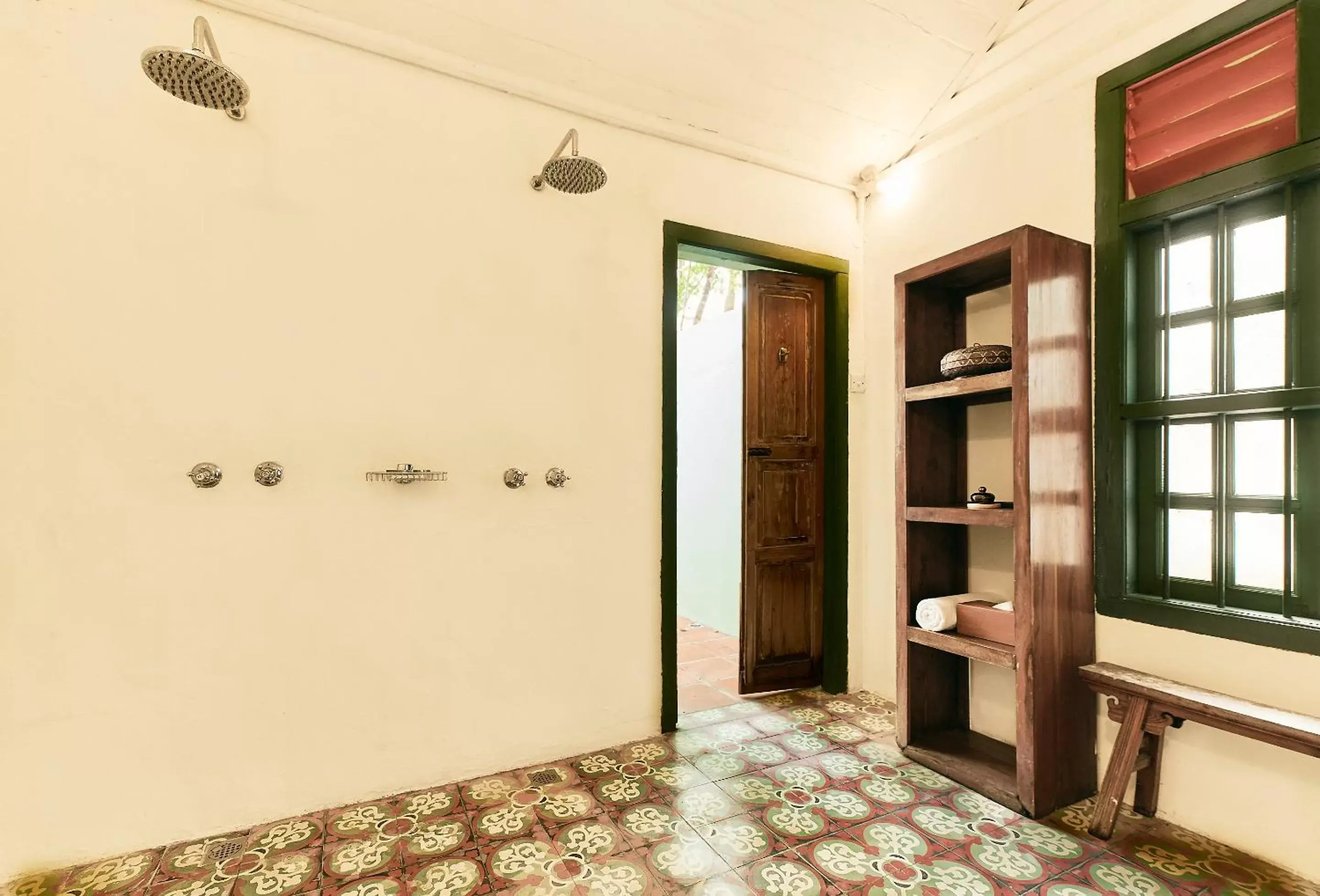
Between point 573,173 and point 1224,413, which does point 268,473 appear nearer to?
point 573,173

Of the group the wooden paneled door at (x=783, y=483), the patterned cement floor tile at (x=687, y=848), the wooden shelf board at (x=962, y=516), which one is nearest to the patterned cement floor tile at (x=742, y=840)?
the patterned cement floor tile at (x=687, y=848)

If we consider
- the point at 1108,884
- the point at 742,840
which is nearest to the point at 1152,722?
the point at 1108,884

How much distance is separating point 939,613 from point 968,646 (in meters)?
0.17

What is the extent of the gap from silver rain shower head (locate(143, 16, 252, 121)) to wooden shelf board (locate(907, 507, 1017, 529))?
263 centimetres

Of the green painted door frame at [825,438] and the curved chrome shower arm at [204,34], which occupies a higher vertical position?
the curved chrome shower arm at [204,34]

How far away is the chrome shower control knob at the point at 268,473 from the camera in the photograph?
2016 millimetres

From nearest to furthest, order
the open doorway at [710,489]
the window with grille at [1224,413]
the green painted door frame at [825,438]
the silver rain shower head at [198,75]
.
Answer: the silver rain shower head at [198,75], the window with grille at [1224,413], the green painted door frame at [825,438], the open doorway at [710,489]

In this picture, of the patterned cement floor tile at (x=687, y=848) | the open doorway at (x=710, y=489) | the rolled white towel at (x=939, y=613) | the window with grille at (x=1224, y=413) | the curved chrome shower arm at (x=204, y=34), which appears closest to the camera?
the curved chrome shower arm at (x=204, y=34)

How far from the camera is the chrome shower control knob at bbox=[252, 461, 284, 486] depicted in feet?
6.61

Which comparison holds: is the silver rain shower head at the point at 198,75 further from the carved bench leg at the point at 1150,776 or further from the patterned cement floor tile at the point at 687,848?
the carved bench leg at the point at 1150,776

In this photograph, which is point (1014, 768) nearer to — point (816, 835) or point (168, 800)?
point (816, 835)

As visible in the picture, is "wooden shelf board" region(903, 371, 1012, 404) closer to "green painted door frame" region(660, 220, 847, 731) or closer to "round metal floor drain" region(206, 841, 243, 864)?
"green painted door frame" region(660, 220, 847, 731)

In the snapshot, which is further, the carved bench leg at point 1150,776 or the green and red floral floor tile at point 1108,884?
the carved bench leg at point 1150,776

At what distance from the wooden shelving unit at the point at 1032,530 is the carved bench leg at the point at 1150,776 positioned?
0.50 ft
